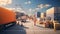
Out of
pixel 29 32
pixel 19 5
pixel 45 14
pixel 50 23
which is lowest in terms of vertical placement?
pixel 29 32

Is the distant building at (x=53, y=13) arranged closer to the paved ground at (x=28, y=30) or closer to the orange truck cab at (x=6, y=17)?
the paved ground at (x=28, y=30)

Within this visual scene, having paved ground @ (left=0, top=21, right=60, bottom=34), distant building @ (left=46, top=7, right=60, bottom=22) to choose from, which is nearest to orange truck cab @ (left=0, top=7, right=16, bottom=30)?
paved ground @ (left=0, top=21, right=60, bottom=34)

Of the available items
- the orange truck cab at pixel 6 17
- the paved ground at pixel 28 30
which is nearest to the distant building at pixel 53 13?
the paved ground at pixel 28 30

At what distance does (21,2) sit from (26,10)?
0.75 ft

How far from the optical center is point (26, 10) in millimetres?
3301

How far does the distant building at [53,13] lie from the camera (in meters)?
3.14

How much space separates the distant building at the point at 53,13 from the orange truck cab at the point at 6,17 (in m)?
0.83

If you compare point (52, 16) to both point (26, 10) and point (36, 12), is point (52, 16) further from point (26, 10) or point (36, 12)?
point (26, 10)

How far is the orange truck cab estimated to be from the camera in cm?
306

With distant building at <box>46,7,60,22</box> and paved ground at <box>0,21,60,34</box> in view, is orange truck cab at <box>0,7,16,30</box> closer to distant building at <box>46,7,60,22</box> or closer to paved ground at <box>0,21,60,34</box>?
paved ground at <box>0,21,60,34</box>

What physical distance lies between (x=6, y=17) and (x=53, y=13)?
3.63ft

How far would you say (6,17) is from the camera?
125 inches

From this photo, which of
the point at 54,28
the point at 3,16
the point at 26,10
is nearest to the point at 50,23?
the point at 54,28

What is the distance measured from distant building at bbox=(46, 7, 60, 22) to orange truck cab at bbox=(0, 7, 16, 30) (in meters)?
0.83
